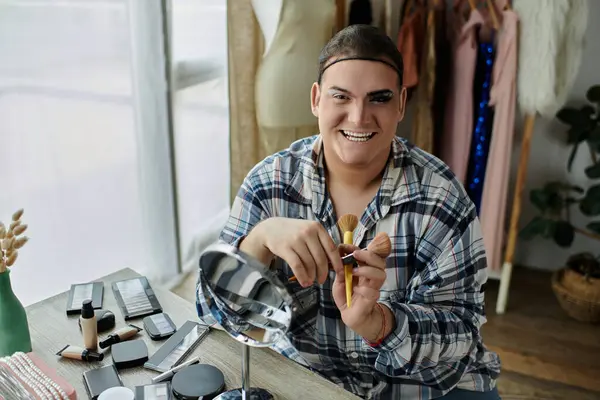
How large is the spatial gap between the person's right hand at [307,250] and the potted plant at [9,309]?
0.43 meters

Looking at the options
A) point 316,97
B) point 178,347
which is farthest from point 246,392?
point 316,97

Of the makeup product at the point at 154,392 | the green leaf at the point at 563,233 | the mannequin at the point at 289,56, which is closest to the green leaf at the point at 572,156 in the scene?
the green leaf at the point at 563,233

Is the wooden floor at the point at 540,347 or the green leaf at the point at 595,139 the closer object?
the wooden floor at the point at 540,347

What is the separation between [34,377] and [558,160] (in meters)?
2.30

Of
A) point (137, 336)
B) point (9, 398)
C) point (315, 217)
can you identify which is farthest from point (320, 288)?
point (9, 398)

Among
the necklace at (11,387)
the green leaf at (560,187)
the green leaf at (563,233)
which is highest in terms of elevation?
the necklace at (11,387)

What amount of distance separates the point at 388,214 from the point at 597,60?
5.82ft

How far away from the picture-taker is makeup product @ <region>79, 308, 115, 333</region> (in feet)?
3.44

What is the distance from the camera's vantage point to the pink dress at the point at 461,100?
2146 millimetres

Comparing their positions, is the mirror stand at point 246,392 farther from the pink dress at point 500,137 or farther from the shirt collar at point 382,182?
the pink dress at point 500,137

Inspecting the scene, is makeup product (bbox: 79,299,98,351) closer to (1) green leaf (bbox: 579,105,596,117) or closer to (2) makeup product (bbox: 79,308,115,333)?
(2) makeup product (bbox: 79,308,115,333)

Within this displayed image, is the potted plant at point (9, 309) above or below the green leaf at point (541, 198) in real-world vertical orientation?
above

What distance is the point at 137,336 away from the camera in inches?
41.0

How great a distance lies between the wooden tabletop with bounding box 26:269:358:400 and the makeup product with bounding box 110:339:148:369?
0.01 metres
